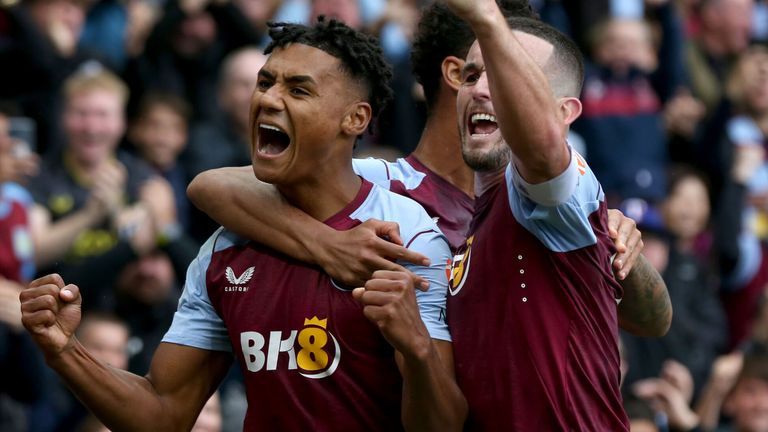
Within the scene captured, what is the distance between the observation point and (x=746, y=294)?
10789 mm

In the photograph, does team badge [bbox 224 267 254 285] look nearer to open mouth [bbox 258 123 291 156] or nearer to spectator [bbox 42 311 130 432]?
open mouth [bbox 258 123 291 156]

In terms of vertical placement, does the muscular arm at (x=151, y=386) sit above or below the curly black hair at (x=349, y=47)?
below

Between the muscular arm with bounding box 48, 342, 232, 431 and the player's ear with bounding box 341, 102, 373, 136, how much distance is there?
0.86m

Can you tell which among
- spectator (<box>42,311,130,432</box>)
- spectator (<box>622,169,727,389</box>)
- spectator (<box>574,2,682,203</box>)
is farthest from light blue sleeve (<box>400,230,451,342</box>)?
spectator (<box>574,2,682,203</box>)

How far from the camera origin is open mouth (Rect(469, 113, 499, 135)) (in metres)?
4.84

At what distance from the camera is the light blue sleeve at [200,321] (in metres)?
5.32

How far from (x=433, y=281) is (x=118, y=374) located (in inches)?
41.7

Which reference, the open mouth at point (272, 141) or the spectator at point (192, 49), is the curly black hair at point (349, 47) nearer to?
the open mouth at point (272, 141)

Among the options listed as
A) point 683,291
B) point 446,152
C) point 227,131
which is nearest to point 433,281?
point 446,152

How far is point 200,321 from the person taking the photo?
5320 mm

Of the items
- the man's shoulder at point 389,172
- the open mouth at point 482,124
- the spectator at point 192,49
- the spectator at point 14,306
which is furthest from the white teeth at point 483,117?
the spectator at point 192,49

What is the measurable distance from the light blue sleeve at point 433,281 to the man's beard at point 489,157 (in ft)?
1.04

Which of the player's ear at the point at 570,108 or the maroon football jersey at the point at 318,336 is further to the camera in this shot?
the maroon football jersey at the point at 318,336

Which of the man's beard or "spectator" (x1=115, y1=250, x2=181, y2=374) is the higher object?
the man's beard
